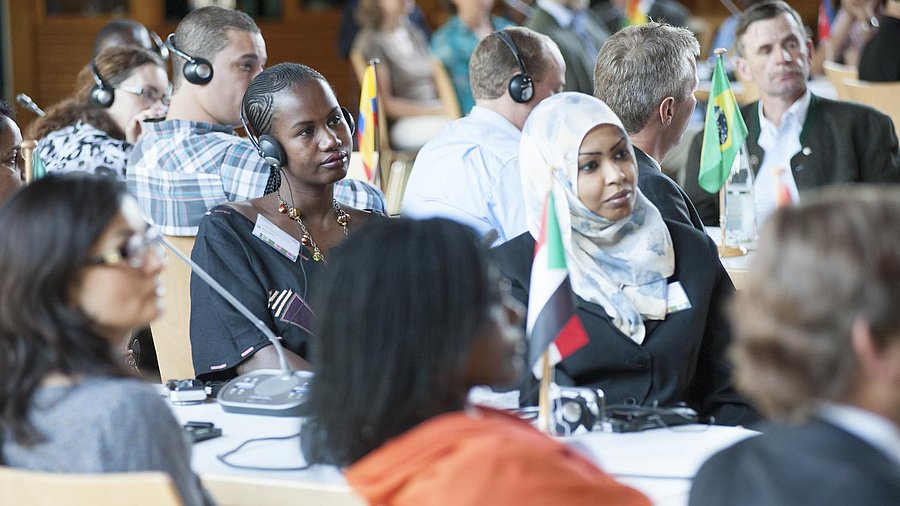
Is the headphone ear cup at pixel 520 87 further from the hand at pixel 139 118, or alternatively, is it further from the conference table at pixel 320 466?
the conference table at pixel 320 466

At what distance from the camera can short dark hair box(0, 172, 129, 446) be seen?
1.55 m

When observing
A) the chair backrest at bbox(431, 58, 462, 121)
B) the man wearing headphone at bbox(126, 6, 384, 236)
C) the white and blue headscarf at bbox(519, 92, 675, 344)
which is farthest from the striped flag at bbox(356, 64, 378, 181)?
the chair backrest at bbox(431, 58, 462, 121)

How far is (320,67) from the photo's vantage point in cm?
921

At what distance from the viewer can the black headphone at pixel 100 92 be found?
12.7 feet

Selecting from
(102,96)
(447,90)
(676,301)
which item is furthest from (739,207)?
(447,90)

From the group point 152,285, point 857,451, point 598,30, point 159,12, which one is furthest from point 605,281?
point 159,12

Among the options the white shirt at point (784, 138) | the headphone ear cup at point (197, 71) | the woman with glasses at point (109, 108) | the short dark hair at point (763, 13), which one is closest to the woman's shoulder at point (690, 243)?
the white shirt at point (784, 138)

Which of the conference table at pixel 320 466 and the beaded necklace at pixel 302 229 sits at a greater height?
the beaded necklace at pixel 302 229

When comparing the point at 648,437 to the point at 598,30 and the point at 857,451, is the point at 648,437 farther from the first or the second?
the point at 598,30

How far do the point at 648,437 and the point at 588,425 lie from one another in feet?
0.34

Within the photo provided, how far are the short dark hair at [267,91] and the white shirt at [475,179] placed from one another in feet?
2.35

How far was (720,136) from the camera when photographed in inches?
143

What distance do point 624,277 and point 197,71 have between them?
169 cm

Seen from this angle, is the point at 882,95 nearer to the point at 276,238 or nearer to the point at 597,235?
the point at 597,235
